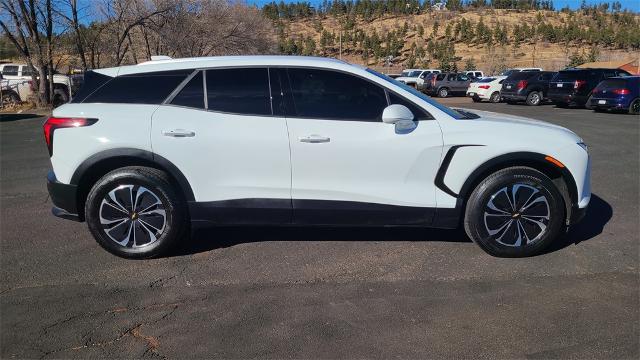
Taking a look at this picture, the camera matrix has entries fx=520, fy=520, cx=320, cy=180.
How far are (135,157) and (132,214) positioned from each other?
1.64ft

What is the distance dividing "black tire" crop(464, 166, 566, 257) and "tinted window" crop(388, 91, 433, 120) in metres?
0.77

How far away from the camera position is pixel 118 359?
9.95 ft

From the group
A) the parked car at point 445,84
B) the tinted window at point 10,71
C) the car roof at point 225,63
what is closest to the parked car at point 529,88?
the parked car at point 445,84

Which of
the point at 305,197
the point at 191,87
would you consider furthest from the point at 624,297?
A: the point at 191,87

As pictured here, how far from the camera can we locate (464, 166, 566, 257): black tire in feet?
14.6

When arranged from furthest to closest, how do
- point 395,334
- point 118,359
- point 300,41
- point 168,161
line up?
point 300,41 < point 168,161 < point 395,334 < point 118,359

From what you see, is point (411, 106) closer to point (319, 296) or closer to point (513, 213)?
point (513, 213)

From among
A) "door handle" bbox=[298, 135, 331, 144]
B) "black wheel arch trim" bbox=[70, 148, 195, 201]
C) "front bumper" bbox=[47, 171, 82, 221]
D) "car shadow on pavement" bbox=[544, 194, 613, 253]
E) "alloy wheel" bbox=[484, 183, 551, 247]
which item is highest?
"door handle" bbox=[298, 135, 331, 144]

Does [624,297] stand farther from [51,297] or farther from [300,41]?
[300,41]

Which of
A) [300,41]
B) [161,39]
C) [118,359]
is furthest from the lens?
[300,41]

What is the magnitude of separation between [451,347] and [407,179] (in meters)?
1.64

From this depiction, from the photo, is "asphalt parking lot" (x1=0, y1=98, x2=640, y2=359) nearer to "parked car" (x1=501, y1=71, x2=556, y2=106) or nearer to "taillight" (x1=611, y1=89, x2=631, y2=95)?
"taillight" (x1=611, y1=89, x2=631, y2=95)

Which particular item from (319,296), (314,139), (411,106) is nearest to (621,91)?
(411,106)

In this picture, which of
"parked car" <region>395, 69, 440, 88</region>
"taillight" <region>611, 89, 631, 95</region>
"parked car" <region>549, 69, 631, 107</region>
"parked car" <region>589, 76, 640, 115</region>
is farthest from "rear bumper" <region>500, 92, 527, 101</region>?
"parked car" <region>395, 69, 440, 88</region>
